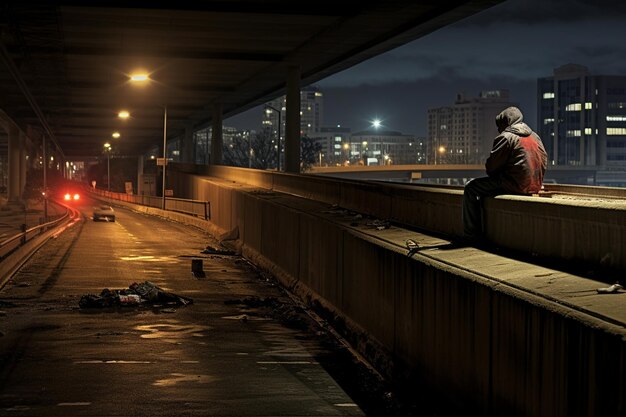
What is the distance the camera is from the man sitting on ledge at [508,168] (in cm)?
1255

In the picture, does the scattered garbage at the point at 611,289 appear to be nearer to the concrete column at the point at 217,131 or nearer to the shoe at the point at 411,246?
the shoe at the point at 411,246

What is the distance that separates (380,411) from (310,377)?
7.14 ft

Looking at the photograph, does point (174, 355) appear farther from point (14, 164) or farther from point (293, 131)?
point (14, 164)

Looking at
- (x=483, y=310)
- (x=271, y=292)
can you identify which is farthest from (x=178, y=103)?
(x=483, y=310)

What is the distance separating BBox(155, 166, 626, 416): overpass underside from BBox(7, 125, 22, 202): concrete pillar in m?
84.5

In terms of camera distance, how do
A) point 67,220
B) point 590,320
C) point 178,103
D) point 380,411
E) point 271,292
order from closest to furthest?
point 590,320
point 380,411
point 271,292
point 67,220
point 178,103

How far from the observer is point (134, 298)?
20656 millimetres

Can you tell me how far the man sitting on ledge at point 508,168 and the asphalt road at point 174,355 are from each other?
8.42 feet

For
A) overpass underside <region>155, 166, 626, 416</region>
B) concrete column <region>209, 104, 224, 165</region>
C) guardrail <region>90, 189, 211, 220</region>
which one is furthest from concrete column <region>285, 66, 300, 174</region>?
overpass underside <region>155, 166, 626, 416</region>

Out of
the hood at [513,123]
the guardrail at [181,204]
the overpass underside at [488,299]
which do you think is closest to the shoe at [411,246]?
the overpass underside at [488,299]

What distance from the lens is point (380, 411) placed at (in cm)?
1134

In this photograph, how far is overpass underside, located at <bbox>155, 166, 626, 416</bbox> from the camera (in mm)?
7660

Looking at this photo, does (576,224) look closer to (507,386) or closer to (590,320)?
(507,386)

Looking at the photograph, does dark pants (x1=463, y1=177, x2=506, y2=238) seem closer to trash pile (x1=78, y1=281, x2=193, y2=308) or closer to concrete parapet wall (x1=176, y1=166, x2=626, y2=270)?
concrete parapet wall (x1=176, y1=166, x2=626, y2=270)
